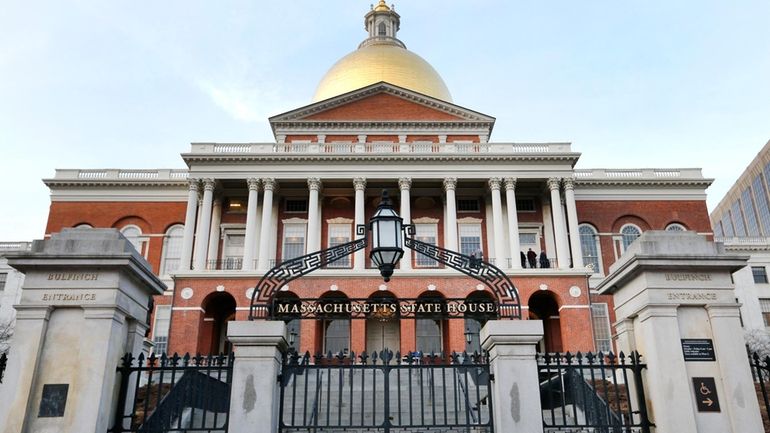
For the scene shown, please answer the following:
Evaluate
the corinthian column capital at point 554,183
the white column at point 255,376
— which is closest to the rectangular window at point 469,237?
the corinthian column capital at point 554,183

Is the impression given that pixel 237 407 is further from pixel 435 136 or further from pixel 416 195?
pixel 435 136

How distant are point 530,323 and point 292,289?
1208 inches

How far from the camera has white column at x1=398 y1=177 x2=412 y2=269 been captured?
3850 centimetres

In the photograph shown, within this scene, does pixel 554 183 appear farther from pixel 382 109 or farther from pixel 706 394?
pixel 706 394

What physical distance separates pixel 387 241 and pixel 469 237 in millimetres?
34873

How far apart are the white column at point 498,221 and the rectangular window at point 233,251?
16.2 meters

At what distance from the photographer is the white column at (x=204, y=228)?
38.3m

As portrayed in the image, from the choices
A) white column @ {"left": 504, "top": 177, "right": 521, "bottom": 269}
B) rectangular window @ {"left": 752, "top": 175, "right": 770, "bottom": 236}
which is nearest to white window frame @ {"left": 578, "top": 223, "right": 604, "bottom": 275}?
white column @ {"left": 504, "top": 177, "right": 521, "bottom": 269}

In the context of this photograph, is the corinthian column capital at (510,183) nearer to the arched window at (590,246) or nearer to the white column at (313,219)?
the arched window at (590,246)

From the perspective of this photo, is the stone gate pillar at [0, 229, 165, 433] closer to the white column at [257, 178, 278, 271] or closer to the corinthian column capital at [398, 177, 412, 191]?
the white column at [257, 178, 278, 271]

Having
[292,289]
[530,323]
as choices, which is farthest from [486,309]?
[292,289]

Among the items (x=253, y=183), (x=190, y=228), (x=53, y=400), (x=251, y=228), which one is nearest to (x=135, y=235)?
(x=190, y=228)

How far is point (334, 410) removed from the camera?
13.6m

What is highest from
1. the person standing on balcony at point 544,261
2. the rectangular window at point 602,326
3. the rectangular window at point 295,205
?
the rectangular window at point 295,205
